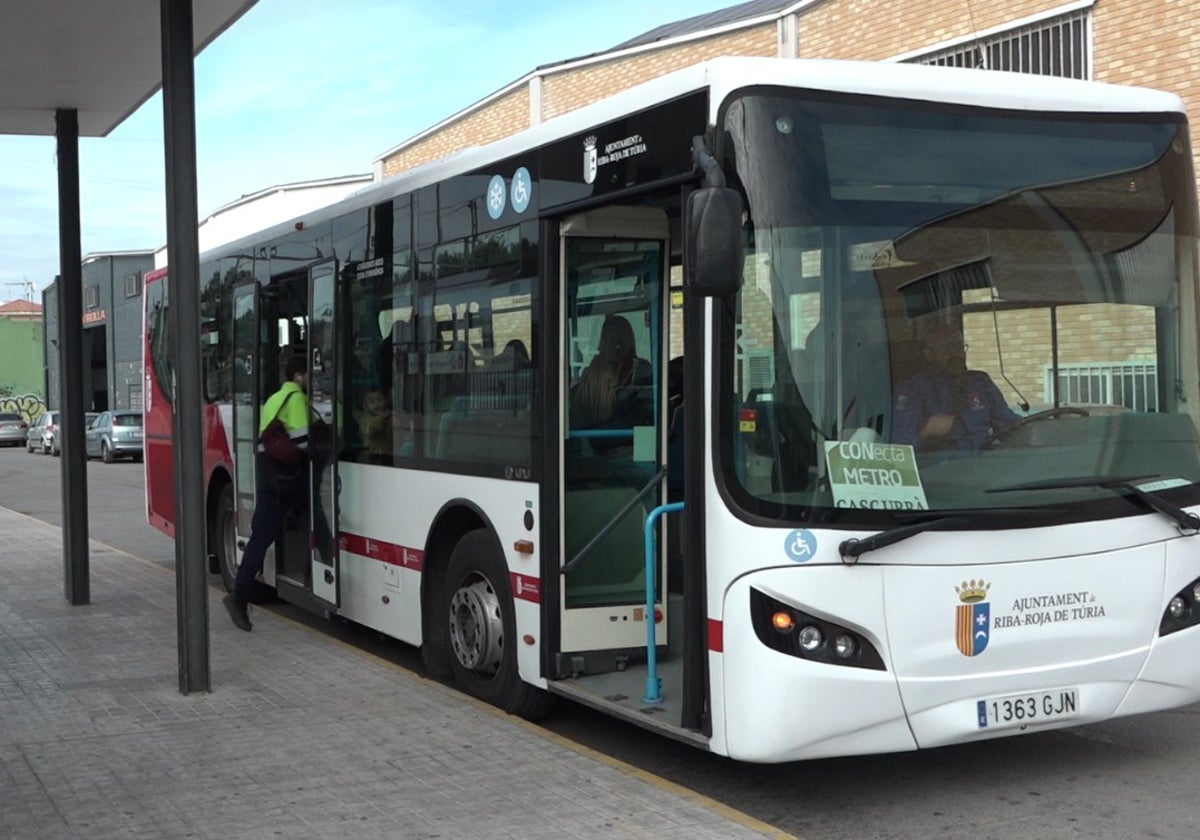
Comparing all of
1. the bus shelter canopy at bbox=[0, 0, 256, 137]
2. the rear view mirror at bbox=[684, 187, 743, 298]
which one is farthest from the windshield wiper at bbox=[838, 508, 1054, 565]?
the bus shelter canopy at bbox=[0, 0, 256, 137]

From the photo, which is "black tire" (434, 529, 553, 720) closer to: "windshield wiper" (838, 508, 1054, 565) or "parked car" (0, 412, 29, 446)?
"windshield wiper" (838, 508, 1054, 565)

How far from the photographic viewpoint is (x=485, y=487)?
298 inches

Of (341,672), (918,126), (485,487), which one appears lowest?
(341,672)

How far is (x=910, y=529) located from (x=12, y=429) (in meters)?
59.7

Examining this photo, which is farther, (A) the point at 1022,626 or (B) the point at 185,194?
(B) the point at 185,194

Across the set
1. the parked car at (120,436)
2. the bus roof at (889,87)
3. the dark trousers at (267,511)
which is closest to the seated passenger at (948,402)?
the bus roof at (889,87)

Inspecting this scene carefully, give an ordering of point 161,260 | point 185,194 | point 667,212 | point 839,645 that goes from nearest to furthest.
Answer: point 839,645 → point 667,212 → point 185,194 → point 161,260

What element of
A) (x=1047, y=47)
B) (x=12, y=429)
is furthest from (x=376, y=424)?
(x=12, y=429)

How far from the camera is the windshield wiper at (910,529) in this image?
18.0 feet

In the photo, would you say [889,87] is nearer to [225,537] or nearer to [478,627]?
[478,627]

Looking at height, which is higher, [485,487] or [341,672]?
[485,487]

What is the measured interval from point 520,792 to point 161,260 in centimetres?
5639

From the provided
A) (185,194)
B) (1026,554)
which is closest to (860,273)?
(1026,554)

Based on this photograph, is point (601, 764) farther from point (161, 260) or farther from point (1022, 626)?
point (161, 260)
